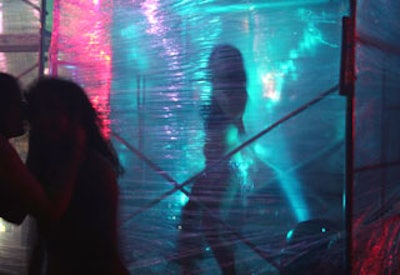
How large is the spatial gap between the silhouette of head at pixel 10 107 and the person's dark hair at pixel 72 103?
44 millimetres

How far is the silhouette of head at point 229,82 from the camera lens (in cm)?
242

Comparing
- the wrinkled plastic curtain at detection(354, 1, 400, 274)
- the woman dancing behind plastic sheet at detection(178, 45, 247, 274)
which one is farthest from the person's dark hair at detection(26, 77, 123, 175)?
the wrinkled plastic curtain at detection(354, 1, 400, 274)

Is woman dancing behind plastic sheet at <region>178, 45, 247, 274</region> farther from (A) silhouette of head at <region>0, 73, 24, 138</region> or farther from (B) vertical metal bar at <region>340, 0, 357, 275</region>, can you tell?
(A) silhouette of head at <region>0, 73, 24, 138</region>

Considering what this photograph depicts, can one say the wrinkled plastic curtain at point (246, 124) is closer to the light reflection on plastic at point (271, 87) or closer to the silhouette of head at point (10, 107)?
the light reflection on plastic at point (271, 87)

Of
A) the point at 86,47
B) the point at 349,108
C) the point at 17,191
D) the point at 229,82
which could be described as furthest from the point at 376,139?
the point at 17,191

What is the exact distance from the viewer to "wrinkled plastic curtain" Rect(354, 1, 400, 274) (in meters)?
2.45

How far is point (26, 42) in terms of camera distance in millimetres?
3428

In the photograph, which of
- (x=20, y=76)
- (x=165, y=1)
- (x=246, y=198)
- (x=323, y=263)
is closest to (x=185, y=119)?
(x=246, y=198)

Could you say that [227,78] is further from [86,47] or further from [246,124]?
[86,47]

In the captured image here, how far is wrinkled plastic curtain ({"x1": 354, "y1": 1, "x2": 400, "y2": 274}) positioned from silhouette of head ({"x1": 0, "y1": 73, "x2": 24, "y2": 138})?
1.75 meters

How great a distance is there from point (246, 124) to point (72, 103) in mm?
1199

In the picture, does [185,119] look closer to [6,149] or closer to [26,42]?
[6,149]

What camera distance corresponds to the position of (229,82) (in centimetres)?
244

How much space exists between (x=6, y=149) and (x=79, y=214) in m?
0.32
